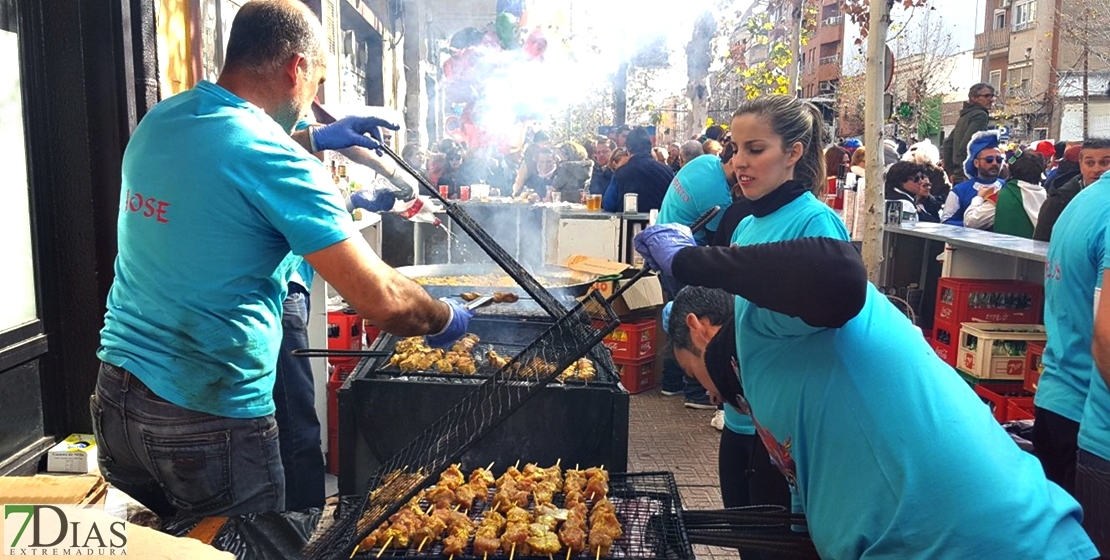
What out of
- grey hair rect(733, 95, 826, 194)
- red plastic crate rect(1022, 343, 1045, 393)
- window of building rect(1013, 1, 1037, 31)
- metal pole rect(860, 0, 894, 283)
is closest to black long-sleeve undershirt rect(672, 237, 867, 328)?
grey hair rect(733, 95, 826, 194)

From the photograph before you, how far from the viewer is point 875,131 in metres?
7.08

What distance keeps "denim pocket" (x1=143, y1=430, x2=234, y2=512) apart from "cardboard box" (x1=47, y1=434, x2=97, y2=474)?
1.59m

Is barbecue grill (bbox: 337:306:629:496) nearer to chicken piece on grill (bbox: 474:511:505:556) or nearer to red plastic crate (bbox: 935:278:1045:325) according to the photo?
chicken piece on grill (bbox: 474:511:505:556)

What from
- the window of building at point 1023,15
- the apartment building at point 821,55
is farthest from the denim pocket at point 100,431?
the apartment building at point 821,55

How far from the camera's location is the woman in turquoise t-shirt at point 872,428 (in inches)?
76.0

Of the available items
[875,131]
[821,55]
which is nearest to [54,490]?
[875,131]

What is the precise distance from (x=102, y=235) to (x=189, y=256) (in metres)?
1.90

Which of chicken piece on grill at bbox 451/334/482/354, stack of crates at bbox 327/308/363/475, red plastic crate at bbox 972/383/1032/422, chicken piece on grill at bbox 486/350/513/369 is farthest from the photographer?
red plastic crate at bbox 972/383/1032/422

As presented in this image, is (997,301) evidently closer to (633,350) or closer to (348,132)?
(633,350)

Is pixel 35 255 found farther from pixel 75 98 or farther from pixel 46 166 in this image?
pixel 75 98

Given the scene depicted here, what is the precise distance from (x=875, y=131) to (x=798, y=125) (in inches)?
196

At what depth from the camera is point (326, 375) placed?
527 centimetres

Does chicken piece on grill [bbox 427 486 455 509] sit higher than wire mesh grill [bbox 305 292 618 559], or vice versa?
wire mesh grill [bbox 305 292 618 559]

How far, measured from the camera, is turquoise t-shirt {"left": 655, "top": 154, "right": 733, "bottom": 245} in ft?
20.1
